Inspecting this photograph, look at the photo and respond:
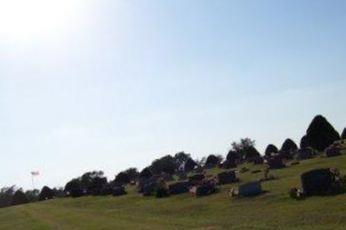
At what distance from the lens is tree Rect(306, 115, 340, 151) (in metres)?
74.8

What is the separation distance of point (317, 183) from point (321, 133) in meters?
38.9

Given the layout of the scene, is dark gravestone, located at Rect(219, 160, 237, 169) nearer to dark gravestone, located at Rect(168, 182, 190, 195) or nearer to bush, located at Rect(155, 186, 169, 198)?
bush, located at Rect(155, 186, 169, 198)

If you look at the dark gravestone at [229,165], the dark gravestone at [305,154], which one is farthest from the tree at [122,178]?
the dark gravestone at [305,154]

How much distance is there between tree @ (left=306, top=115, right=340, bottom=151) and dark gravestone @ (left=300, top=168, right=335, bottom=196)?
37.6 meters

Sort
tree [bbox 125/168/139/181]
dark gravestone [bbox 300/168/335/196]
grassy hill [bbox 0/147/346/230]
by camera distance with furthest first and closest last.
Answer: tree [bbox 125/168/139/181] → dark gravestone [bbox 300/168/335/196] → grassy hill [bbox 0/147/346/230]

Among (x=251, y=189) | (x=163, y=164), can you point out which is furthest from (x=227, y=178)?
(x=163, y=164)

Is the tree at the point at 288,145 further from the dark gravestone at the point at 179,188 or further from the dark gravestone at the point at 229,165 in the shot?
the dark gravestone at the point at 179,188

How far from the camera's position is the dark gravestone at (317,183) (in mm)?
37094

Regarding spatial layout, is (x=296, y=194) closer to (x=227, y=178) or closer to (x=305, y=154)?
(x=227, y=178)

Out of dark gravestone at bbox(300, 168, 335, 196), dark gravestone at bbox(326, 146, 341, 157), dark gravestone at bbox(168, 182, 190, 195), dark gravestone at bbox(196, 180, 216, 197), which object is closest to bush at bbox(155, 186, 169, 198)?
dark gravestone at bbox(168, 182, 190, 195)

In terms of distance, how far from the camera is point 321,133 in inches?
2963

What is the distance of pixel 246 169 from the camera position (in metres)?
74.5

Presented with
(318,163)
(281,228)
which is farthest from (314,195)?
(318,163)

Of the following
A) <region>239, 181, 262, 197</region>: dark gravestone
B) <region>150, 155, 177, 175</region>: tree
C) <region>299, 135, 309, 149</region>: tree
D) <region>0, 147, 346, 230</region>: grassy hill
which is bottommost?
<region>0, 147, 346, 230</region>: grassy hill
